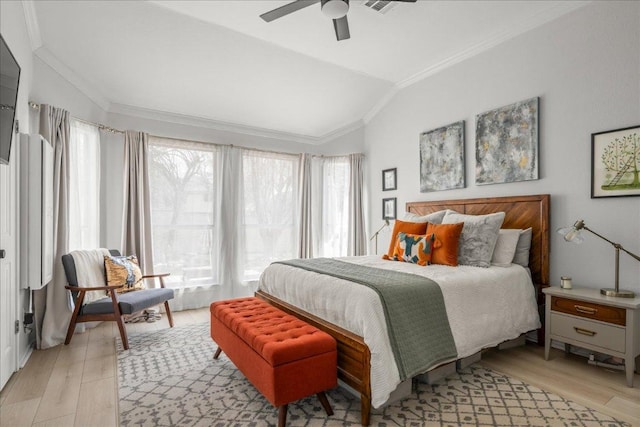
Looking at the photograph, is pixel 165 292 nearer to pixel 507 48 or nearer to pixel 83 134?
pixel 83 134

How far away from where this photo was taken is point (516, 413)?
2061 mm

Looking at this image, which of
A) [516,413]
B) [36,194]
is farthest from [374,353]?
[36,194]

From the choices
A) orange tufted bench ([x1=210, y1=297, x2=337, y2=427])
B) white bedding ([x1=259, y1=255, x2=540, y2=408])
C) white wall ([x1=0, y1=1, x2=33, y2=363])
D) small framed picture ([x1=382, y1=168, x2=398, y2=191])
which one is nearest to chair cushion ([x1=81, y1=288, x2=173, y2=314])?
white wall ([x1=0, y1=1, x2=33, y2=363])

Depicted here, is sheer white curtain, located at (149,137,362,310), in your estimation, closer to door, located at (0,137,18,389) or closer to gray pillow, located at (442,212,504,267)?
door, located at (0,137,18,389)

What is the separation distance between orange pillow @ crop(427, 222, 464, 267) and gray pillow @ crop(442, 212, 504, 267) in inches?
4.4

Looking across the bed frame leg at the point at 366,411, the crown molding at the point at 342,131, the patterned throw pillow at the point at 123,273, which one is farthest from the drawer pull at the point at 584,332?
the patterned throw pillow at the point at 123,273

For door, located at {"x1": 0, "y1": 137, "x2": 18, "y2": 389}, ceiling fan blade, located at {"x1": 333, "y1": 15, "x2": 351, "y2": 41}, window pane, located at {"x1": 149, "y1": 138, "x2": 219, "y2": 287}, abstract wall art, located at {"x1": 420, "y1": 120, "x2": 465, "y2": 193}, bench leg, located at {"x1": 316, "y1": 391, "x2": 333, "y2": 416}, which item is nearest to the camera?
bench leg, located at {"x1": 316, "y1": 391, "x2": 333, "y2": 416}

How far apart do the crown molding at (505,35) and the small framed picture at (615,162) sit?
117cm

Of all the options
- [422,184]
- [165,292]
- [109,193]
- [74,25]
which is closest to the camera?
[74,25]

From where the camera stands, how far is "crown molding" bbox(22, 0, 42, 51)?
2789 mm

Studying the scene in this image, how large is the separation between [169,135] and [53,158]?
59.2 inches

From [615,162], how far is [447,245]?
146 cm

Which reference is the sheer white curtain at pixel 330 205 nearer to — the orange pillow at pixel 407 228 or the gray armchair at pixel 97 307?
the orange pillow at pixel 407 228

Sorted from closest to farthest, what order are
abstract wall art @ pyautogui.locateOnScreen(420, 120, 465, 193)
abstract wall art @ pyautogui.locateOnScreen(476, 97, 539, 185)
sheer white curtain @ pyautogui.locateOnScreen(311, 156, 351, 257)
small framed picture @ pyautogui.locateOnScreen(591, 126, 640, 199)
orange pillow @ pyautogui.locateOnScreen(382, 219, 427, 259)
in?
small framed picture @ pyautogui.locateOnScreen(591, 126, 640, 199)
abstract wall art @ pyautogui.locateOnScreen(476, 97, 539, 185)
orange pillow @ pyautogui.locateOnScreen(382, 219, 427, 259)
abstract wall art @ pyautogui.locateOnScreen(420, 120, 465, 193)
sheer white curtain @ pyautogui.locateOnScreen(311, 156, 351, 257)
